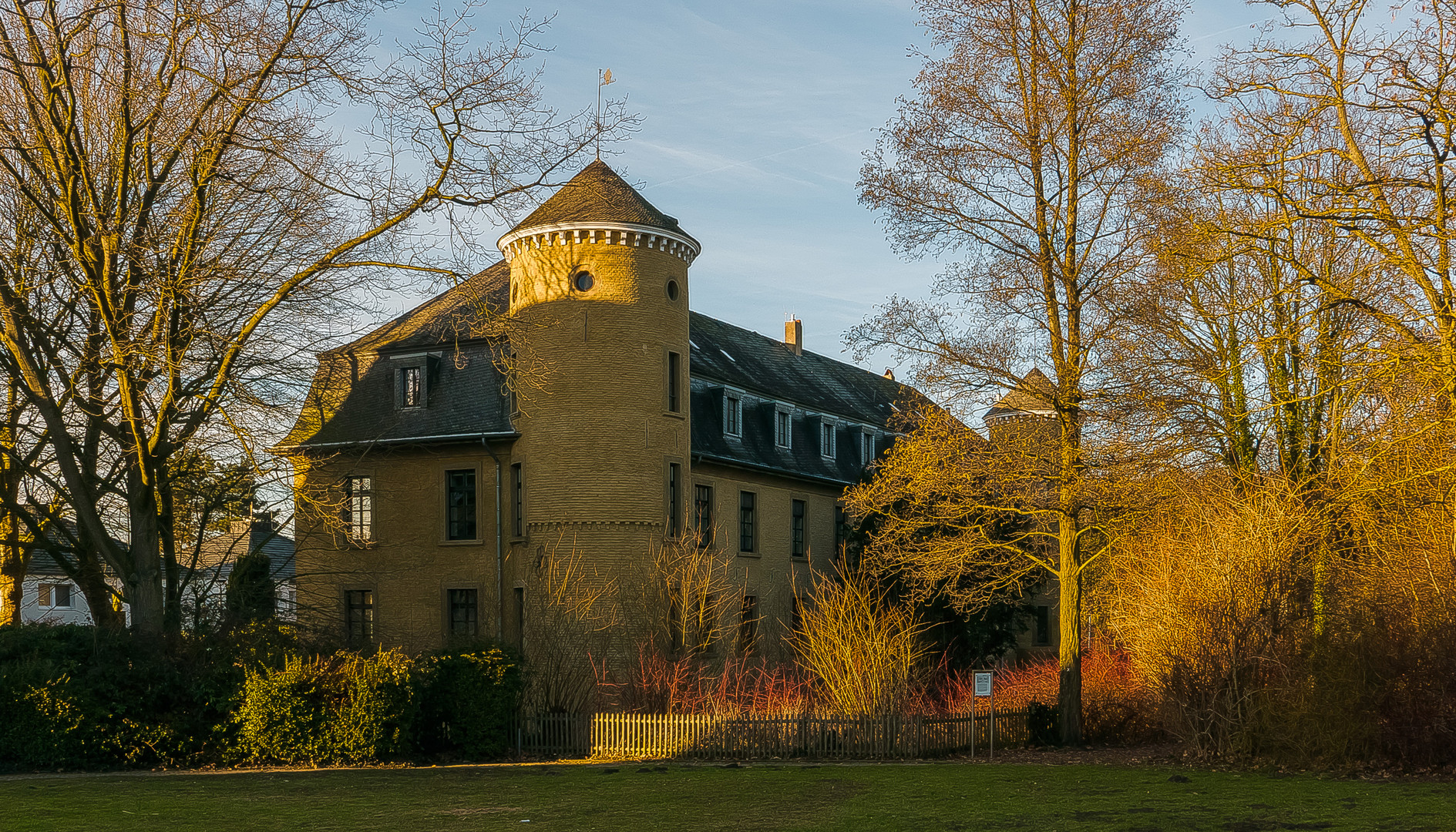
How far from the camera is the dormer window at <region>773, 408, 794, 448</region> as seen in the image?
38.1m

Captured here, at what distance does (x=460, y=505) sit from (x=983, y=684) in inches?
598

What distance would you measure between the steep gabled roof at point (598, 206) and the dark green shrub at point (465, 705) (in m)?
10.6

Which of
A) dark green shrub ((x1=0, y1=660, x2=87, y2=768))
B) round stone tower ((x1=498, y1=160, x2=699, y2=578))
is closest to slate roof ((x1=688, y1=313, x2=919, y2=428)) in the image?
round stone tower ((x1=498, y1=160, x2=699, y2=578))

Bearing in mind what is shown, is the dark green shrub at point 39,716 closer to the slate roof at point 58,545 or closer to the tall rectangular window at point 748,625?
the slate roof at point 58,545

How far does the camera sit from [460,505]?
31.7m

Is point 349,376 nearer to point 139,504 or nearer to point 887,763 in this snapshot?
point 139,504

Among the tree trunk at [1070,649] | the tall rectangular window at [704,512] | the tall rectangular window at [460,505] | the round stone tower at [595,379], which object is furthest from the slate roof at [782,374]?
the tree trunk at [1070,649]

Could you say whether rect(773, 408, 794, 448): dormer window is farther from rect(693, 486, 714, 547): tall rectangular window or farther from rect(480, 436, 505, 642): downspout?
rect(480, 436, 505, 642): downspout

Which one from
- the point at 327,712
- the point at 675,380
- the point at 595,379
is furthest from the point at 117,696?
the point at 675,380

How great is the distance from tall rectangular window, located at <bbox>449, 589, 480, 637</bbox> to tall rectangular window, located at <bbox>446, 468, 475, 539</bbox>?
1367mm

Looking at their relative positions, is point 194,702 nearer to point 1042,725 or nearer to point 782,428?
point 1042,725

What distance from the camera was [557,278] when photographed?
2952cm

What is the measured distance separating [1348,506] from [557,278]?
17.2 meters

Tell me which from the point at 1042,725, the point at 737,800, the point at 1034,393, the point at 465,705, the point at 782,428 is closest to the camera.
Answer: the point at 737,800
